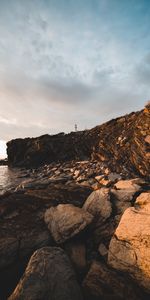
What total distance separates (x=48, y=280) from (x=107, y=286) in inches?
51.1

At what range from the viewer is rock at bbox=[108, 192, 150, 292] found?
13.4 feet

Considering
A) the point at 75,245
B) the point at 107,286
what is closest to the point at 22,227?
the point at 75,245

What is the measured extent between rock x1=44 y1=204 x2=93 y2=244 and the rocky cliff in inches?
331

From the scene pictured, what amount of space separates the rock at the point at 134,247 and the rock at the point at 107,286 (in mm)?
198

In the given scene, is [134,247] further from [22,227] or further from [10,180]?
[10,180]

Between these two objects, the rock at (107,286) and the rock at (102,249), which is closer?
the rock at (107,286)

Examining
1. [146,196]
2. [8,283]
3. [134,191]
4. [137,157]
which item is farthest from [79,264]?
[137,157]

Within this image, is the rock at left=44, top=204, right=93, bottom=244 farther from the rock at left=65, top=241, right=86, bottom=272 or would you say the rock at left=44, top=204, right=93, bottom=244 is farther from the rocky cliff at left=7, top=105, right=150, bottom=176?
the rocky cliff at left=7, top=105, right=150, bottom=176

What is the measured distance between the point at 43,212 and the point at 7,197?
6.25ft

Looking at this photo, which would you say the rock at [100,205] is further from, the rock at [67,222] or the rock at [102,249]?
the rock at [102,249]

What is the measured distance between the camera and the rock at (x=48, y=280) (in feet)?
12.5

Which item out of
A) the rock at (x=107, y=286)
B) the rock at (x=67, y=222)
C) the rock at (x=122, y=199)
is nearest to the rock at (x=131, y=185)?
the rock at (x=122, y=199)

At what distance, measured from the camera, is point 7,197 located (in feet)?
25.2

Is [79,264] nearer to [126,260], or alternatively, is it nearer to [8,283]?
[126,260]
